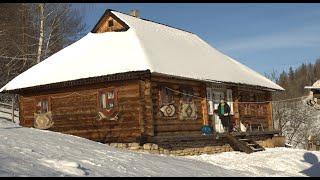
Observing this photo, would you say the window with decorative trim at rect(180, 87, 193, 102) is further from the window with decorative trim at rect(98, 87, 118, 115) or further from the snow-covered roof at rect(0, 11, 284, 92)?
the window with decorative trim at rect(98, 87, 118, 115)

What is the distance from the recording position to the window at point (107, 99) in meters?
18.1

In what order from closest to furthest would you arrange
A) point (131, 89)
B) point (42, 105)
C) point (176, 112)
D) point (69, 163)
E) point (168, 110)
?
point (69, 163) < point (131, 89) < point (168, 110) < point (176, 112) < point (42, 105)

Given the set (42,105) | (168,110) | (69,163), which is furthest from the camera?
(42,105)

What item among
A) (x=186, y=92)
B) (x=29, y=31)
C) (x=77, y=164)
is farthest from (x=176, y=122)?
(x=29, y=31)

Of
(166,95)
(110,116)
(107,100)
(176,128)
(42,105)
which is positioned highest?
(166,95)

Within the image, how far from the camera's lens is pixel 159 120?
1766cm

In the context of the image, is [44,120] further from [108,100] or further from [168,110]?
[168,110]

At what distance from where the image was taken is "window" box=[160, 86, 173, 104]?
709 inches

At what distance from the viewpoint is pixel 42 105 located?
2072cm

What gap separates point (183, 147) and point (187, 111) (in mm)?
1673

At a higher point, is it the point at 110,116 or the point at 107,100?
the point at 107,100

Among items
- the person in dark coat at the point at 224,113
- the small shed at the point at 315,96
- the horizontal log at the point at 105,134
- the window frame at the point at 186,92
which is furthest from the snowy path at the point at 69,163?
the person in dark coat at the point at 224,113

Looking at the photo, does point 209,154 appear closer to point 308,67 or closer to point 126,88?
point 126,88

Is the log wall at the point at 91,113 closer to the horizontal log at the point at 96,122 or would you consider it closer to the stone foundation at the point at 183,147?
the horizontal log at the point at 96,122
